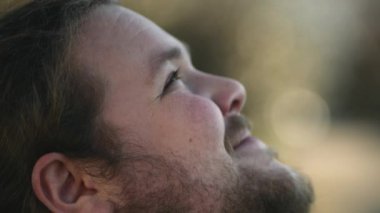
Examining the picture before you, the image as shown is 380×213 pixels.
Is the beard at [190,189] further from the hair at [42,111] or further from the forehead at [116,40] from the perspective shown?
the forehead at [116,40]

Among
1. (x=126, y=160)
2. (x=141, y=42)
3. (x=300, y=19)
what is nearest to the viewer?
(x=126, y=160)

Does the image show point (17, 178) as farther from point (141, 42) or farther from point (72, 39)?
point (141, 42)

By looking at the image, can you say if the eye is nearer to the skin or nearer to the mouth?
the skin

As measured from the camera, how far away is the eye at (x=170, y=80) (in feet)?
5.52

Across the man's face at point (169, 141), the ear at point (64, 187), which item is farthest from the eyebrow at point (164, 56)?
the ear at point (64, 187)

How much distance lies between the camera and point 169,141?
161 centimetres

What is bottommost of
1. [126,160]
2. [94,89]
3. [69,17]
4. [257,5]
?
[257,5]

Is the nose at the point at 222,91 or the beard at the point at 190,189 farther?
the nose at the point at 222,91

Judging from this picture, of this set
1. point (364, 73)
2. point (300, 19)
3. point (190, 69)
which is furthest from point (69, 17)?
point (364, 73)

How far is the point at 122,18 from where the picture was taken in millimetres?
1780

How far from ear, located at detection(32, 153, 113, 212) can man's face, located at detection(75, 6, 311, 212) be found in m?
0.06

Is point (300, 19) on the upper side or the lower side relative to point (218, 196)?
lower

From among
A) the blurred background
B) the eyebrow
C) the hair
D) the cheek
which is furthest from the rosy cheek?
the blurred background

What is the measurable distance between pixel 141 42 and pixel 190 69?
190mm
